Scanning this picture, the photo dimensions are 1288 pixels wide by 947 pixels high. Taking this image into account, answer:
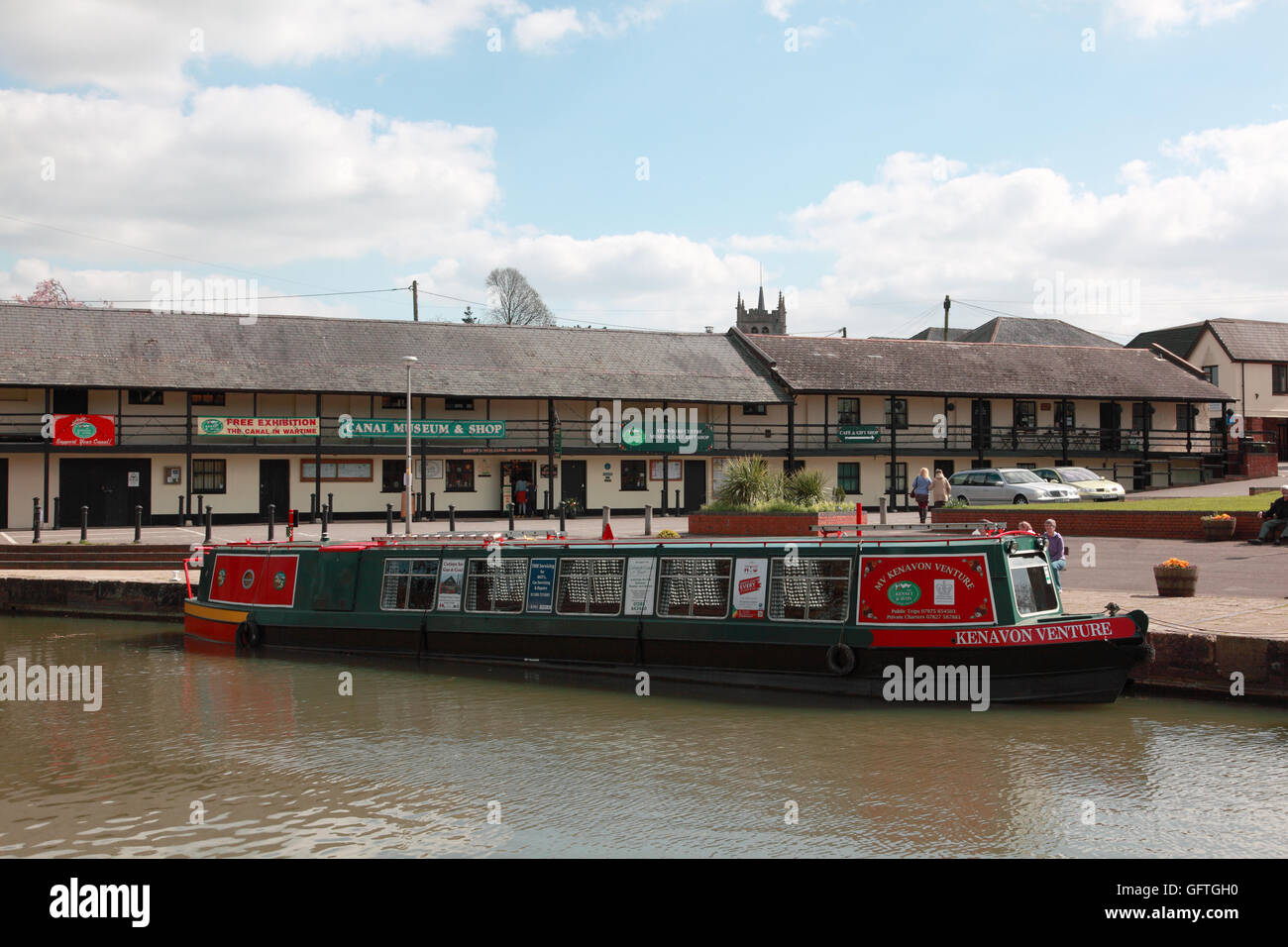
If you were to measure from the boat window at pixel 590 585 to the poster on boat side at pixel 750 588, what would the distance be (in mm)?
1793

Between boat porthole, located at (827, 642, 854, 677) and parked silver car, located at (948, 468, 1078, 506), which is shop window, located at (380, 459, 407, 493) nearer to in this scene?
parked silver car, located at (948, 468, 1078, 506)

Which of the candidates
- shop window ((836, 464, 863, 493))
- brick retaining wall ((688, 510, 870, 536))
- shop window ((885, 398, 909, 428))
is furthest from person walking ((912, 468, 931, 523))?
shop window ((885, 398, 909, 428))

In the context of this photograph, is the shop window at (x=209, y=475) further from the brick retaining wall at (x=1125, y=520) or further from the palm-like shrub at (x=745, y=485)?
the brick retaining wall at (x=1125, y=520)

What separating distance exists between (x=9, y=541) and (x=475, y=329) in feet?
61.3

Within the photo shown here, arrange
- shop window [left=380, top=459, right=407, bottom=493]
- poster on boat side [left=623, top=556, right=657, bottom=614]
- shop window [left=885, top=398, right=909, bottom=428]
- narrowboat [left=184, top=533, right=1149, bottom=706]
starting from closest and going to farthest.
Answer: narrowboat [left=184, top=533, right=1149, bottom=706] < poster on boat side [left=623, top=556, right=657, bottom=614] < shop window [left=380, top=459, right=407, bottom=493] < shop window [left=885, top=398, right=909, bottom=428]

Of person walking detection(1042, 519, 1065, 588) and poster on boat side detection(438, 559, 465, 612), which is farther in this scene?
poster on boat side detection(438, 559, 465, 612)

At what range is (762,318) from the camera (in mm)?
104438

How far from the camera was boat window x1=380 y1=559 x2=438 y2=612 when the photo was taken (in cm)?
1708

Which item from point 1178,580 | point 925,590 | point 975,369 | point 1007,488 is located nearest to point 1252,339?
point 975,369

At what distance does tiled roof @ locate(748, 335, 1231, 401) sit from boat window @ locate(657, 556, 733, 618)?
26222 millimetres

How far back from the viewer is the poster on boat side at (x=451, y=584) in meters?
16.8

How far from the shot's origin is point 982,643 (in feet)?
41.9
